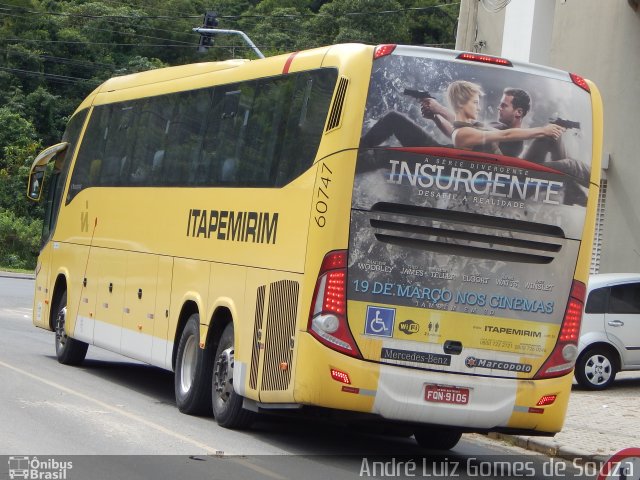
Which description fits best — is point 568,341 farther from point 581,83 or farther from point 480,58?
point 480,58

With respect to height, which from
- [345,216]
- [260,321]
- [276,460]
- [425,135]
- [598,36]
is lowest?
[276,460]

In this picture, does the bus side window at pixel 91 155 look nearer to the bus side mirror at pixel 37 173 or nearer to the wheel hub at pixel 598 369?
the bus side mirror at pixel 37 173

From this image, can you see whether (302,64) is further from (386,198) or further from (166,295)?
(166,295)

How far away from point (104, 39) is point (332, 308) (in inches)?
2749

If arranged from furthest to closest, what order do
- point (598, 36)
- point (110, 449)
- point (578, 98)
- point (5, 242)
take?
point (5, 242) → point (598, 36) → point (578, 98) → point (110, 449)

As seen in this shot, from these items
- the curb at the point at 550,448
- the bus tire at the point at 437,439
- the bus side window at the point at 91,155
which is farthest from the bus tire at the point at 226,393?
the bus side window at the point at 91,155

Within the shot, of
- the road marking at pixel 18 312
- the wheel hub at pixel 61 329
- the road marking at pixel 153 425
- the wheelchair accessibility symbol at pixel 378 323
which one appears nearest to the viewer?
the road marking at pixel 153 425

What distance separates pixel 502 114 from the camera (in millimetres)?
11227

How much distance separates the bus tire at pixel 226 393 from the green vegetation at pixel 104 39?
51858 millimetres

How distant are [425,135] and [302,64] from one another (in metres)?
1.78

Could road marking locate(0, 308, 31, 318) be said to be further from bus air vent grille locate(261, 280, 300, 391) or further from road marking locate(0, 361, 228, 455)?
bus air vent grille locate(261, 280, 300, 391)

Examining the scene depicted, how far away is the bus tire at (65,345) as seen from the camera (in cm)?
1842

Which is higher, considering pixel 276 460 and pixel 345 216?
pixel 345 216

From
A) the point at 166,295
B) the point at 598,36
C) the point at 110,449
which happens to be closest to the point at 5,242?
the point at 598,36
